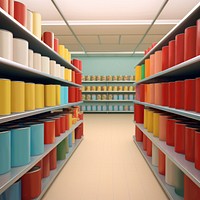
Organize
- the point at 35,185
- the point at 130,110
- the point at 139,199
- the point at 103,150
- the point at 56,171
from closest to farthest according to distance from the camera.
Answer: the point at 35,185, the point at 139,199, the point at 56,171, the point at 103,150, the point at 130,110

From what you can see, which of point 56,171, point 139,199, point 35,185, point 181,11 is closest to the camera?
point 35,185

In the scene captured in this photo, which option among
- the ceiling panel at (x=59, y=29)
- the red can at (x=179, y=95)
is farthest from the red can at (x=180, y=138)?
the ceiling panel at (x=59, y=29)

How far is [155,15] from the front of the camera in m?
4.64

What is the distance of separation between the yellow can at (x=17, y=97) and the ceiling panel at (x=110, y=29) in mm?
4237

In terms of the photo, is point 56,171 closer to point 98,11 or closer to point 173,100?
point 173,100

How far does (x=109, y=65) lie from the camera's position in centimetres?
960

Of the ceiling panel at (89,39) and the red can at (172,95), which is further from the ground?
the ceiling panel at (89,39)

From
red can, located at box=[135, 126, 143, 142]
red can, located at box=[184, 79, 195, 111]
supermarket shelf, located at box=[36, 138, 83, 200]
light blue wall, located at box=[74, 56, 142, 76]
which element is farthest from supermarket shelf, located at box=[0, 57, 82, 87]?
light blue wall, located at box=[74, 56, 142, 76]

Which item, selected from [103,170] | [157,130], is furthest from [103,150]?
[157,130]

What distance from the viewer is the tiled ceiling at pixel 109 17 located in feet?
13.4

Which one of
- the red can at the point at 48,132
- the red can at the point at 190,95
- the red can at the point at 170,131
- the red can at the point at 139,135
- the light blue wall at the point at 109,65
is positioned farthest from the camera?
the light blue wall at the point at 109,65

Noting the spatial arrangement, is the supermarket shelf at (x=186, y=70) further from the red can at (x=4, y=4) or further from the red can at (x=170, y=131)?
the red can at (x=4, y=4)

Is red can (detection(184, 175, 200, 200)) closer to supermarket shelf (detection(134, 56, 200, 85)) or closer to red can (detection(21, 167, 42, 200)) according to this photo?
supermarket shelf (detection(134, 56, 200, 85))

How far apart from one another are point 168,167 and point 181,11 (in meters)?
3.83
